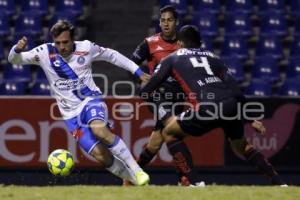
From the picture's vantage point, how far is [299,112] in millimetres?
14008

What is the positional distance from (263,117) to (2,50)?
6277mm

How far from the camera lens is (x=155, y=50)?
36.5 ft

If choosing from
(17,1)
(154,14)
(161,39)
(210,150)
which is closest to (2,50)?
(17,1)

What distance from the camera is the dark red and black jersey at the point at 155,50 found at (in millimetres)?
11062

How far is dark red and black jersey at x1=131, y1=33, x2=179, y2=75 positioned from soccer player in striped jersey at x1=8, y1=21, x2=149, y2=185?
34.6 inches

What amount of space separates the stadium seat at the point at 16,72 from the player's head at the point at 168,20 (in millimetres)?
6584

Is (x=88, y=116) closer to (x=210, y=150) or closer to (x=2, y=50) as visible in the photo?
(x=210, y=150)

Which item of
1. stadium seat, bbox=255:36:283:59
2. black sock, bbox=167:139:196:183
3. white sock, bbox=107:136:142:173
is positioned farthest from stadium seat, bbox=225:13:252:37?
white sock, bbox=107:136:142:173

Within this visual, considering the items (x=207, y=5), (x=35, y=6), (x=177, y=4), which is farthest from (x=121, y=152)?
(x=35, y=6)

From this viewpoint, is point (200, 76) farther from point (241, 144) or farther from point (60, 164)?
point (60, 164)

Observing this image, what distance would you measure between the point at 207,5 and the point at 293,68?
252 centimetres

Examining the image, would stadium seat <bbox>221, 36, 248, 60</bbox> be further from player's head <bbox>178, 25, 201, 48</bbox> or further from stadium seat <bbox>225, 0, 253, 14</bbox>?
player's head <bbox>178, 25, 201, 48</bbox>

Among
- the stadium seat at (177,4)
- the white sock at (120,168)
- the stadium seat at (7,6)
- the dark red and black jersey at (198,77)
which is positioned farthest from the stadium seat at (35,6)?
the dark red and black jersey at (198,77)

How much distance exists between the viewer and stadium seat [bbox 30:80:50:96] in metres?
16.4
